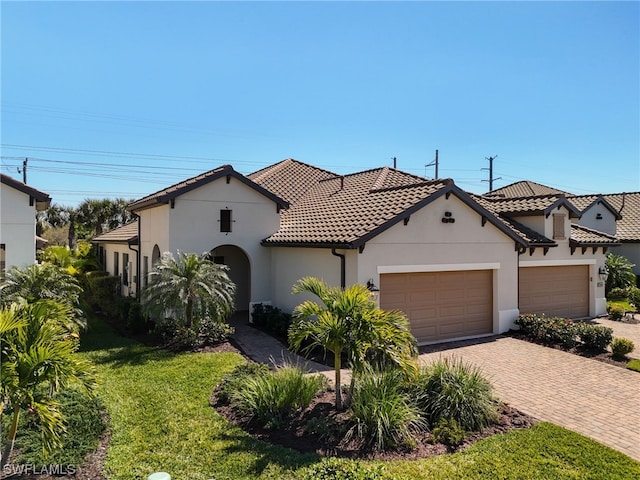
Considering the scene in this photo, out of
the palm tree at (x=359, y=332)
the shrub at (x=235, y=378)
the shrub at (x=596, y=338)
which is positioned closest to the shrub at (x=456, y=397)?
the palm tree at (x=359, y=332)

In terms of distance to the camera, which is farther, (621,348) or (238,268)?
(238,268)

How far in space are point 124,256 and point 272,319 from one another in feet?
38.8

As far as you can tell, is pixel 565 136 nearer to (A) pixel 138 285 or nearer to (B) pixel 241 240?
(B) pixel 241 240

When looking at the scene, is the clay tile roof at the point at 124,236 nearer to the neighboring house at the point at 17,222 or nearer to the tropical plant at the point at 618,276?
the neighboring house at the point at 17,222

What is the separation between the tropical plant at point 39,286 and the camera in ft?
39.1

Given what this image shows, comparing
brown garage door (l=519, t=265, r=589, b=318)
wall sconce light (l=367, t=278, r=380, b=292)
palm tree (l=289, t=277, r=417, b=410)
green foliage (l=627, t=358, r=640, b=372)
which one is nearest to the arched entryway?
wall sconce light (l=367, t=278, r=380, b=292)

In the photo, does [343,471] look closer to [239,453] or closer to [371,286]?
[239,453]

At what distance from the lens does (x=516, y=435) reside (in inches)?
286

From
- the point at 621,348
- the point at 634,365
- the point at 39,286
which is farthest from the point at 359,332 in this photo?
the point at 39,286

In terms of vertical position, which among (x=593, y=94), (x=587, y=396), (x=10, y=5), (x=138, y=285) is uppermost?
(x=593, y=94)

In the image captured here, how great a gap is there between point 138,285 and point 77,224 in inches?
1117

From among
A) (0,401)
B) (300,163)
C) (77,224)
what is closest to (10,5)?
(0,401)

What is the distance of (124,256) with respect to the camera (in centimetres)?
2259

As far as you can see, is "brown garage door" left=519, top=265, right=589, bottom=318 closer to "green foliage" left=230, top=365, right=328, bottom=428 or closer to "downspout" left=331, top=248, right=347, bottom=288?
"downspout" left=331, top=248, right=347, bottom=288
